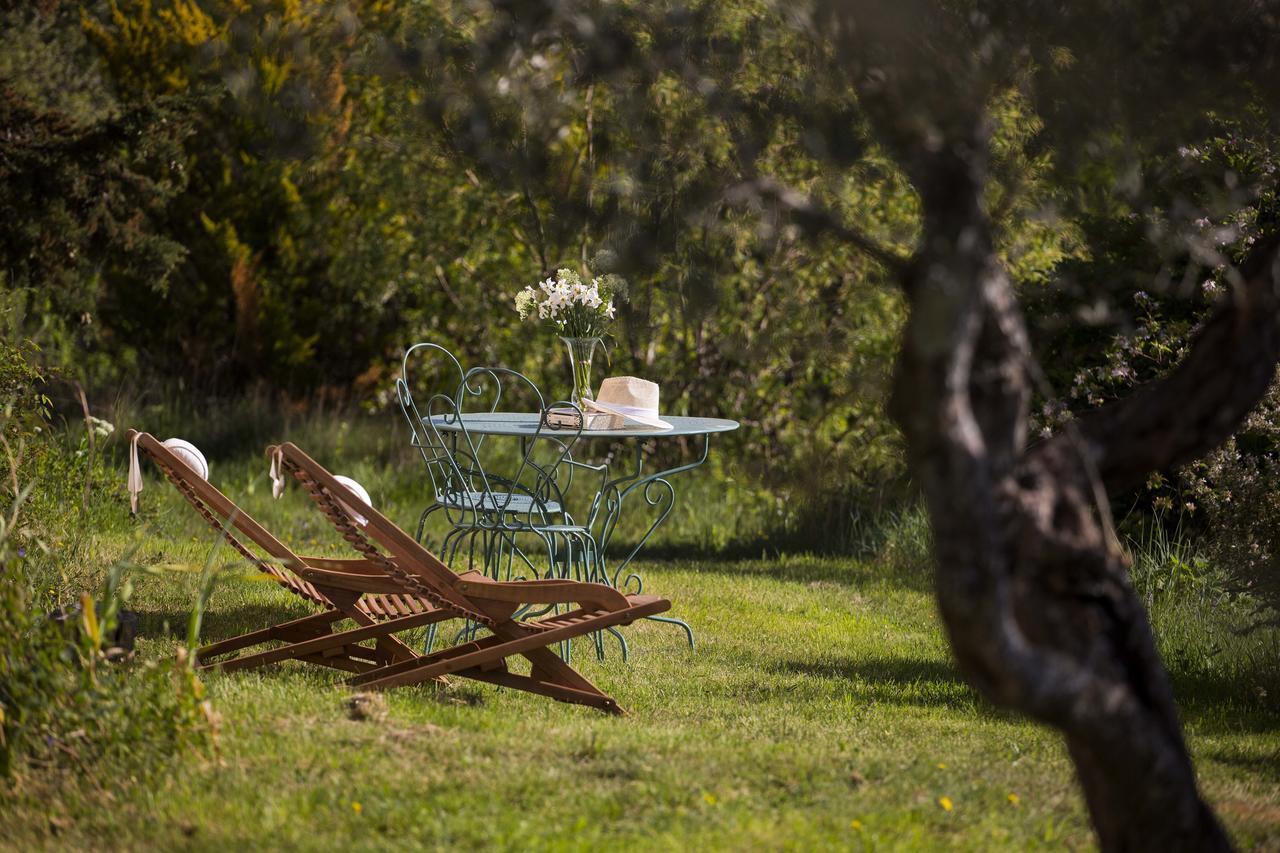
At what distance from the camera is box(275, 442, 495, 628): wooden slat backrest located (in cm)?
428

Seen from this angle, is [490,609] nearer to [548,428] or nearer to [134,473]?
[548,428]

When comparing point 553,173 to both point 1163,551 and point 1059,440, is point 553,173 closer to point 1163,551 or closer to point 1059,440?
point 1163,551

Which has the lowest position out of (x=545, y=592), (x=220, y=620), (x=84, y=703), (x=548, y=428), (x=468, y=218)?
(x=220, y=620)

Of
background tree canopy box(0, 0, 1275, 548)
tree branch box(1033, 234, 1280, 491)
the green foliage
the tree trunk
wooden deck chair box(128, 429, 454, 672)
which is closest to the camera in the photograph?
the tree trunk

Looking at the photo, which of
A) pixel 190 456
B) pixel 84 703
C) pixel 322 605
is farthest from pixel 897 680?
pixel 84 703

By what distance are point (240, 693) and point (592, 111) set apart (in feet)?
21.4

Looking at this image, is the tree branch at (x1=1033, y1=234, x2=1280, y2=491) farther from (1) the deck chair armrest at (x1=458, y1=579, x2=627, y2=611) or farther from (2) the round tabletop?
(2) the round tabletop

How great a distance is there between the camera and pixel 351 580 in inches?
182

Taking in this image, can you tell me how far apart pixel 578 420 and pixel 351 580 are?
41.0 inches

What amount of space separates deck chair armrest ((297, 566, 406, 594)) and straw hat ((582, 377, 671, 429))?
1150 millimetres

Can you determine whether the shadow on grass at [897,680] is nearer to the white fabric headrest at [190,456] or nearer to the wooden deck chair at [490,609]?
the wooden deck chair at [490,609]

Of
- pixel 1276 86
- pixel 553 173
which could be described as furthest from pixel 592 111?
pixel 1276 86

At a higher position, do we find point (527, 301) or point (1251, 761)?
point (527, 301)

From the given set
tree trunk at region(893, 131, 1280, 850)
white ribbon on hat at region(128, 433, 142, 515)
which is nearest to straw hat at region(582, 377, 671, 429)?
white ribbon on hat at region(128, 433, 142, 515)
